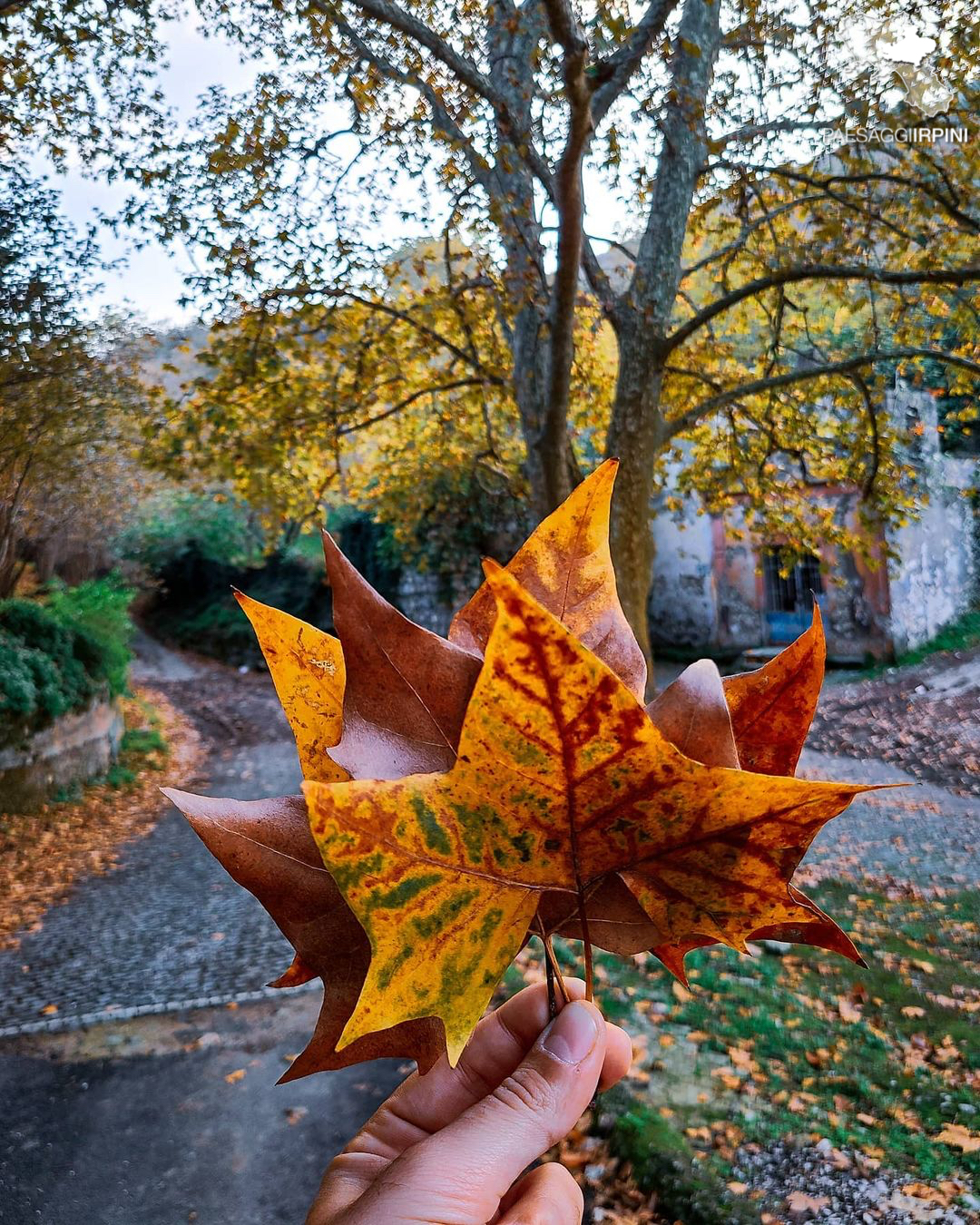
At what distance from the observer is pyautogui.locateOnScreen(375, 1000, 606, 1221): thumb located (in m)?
1.00

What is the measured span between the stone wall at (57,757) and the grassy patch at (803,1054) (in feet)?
23.4

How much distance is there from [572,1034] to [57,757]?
10803mm

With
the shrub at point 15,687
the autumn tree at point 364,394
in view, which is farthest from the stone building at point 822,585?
the shrub at point 15,687

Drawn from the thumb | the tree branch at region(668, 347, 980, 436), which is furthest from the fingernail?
the tree branch at region(668, 347, 980, 436)

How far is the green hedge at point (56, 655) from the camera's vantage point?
9.17 meters

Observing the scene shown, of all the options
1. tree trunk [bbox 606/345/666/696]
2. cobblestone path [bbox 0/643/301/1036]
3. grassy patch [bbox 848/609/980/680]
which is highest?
tree trunk [bbox 606/345/666/696]

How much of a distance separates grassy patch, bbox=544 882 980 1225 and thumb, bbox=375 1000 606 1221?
274 cm

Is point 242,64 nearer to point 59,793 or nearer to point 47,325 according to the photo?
point 47,325

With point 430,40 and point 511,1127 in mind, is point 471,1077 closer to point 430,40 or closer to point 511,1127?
point 511,1127

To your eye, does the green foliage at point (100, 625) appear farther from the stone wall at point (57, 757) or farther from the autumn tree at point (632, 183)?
the autumn tree at point (632, 183)

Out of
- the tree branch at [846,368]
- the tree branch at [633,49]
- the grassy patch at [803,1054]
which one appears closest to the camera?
the grassy patch at [803,1054]

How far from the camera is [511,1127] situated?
1022 mm

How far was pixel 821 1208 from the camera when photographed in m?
3.13

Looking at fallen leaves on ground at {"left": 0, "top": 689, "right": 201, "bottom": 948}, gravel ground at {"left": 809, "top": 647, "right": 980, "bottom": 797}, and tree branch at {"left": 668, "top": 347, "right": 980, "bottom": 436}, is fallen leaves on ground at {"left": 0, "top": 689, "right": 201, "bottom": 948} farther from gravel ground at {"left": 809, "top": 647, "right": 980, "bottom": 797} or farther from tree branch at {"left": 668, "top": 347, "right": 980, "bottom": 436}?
gravel ground at {"left": 809, "top": 647, "right": 980, "bottom": 797}
